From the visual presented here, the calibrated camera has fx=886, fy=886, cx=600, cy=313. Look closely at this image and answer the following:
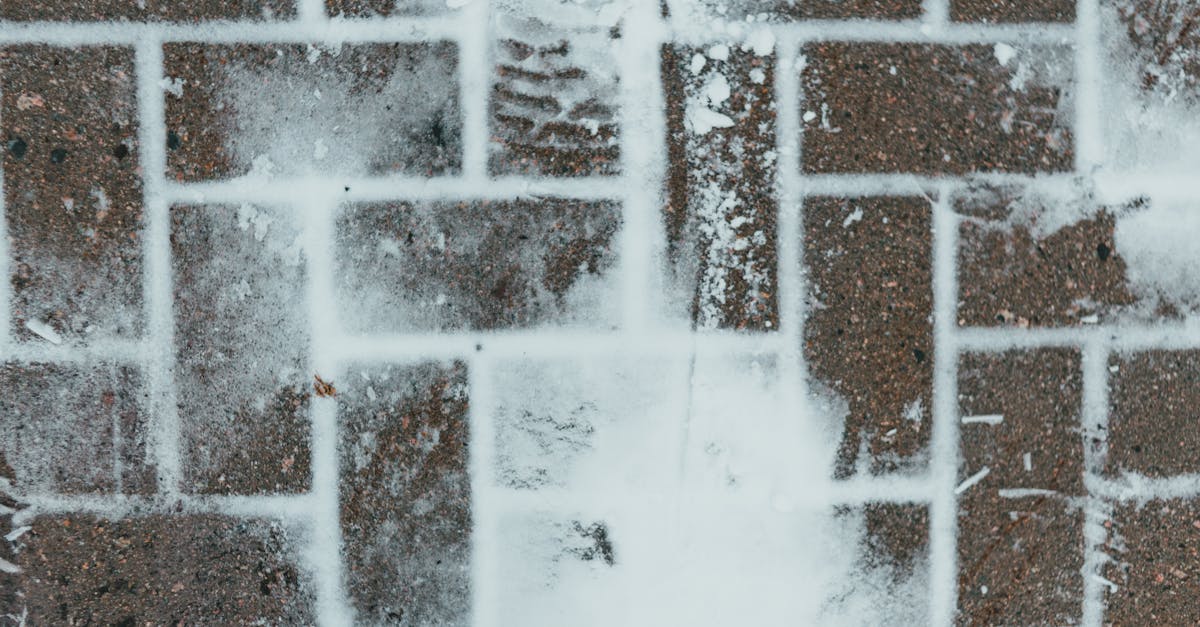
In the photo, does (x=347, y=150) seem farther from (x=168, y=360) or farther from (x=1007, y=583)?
(x=1007, y=583)

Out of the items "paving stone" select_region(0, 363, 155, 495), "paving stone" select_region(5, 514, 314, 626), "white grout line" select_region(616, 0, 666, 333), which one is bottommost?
"paving stone" select_region(5, 514, 314, 626)

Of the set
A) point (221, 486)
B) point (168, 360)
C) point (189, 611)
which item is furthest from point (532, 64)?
point (189, 611)

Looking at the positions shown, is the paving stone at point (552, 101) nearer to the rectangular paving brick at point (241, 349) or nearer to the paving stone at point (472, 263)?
the paving stone at point (472, 263)

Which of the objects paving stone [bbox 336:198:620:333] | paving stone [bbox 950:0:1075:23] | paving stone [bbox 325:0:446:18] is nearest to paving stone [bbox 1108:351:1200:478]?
paving stone [bbox 950:0:1075:23]

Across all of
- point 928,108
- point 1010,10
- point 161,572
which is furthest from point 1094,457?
point 161,572

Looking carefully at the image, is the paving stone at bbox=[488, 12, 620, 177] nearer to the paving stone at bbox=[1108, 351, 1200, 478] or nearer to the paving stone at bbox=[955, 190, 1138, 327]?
the paving stone at bbox=[955, 190, 1138, 327]

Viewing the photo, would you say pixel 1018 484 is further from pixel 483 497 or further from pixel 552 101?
pixel 552 101

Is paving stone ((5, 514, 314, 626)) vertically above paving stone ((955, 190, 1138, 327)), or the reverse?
paving stone ((955, 190, 1138, 327))
